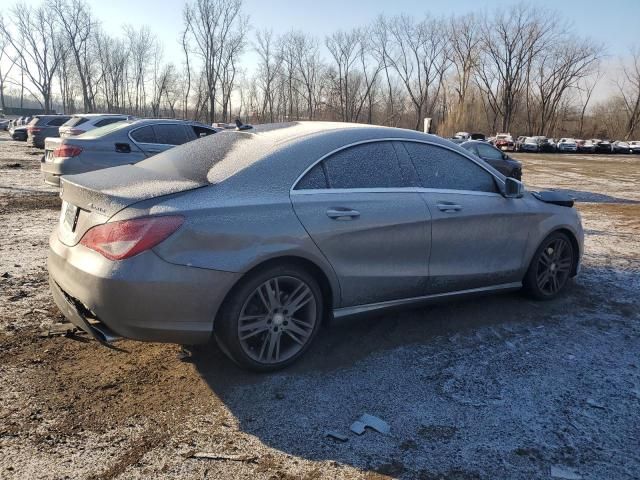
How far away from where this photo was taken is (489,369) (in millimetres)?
3426

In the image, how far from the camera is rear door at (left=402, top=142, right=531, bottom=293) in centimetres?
388

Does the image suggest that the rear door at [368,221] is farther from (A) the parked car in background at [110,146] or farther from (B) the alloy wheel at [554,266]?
(A) the parked car in background at [110,146]

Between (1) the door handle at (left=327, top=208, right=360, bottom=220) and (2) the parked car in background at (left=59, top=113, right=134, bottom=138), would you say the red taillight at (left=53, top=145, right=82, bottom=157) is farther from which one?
(1) the door handle at (left=327, top=208, right=360, bottom=220)

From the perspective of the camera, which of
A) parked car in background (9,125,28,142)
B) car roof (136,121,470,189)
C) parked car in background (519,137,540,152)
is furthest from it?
parked car in background (519,137,540,152)

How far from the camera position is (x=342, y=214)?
3330 mm

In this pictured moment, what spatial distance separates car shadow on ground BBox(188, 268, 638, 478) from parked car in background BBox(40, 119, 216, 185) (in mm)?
6544

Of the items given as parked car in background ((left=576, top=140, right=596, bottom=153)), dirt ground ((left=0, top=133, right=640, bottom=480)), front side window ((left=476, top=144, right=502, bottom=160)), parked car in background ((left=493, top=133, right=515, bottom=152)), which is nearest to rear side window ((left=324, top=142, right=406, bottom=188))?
dirt ground ((left=0, top=133, right=640, bottom=480))

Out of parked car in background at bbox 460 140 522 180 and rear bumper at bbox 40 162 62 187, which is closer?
rear bumper at bbox 40 162 62 187

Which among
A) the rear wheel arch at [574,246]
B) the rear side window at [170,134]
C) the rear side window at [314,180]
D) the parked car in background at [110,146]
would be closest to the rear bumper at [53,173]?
the parked car in background at [110,146]

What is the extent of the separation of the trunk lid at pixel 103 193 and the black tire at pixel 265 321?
69 centimetres

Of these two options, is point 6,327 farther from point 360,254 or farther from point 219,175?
point 360,254

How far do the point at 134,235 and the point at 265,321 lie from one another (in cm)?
94

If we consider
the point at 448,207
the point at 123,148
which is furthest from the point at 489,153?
the point at 448,207

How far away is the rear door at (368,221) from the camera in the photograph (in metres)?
3.28
